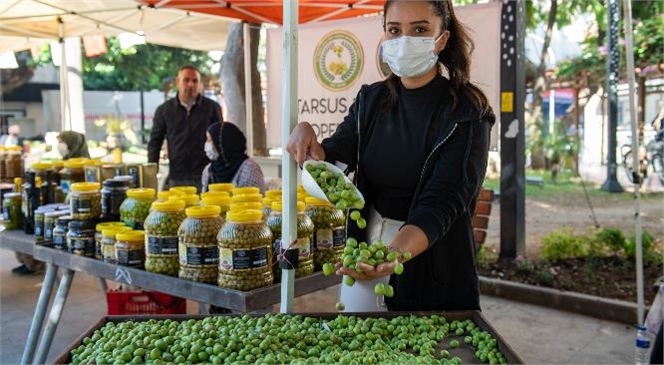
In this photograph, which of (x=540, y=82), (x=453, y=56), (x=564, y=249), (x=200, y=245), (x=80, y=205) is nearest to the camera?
(x=453, y=56)

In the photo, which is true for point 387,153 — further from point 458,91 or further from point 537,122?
point 537,122

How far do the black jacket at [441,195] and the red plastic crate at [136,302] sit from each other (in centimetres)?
176

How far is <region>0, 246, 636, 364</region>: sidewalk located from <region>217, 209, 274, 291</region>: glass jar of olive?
1.84 meters

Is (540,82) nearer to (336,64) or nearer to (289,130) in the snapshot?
(336,64)

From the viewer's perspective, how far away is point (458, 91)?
1921 millimetres

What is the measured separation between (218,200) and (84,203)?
2.91ft

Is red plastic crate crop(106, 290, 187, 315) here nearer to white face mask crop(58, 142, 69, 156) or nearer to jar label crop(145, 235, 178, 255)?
jar label crop(145, 235, 178, 255)

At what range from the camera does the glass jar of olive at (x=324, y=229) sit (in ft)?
8.74

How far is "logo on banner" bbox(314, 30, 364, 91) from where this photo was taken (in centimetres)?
510

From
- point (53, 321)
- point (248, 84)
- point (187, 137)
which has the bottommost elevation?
point (53, 321)

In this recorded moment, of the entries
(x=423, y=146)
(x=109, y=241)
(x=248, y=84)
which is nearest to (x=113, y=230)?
(x=109, y=241)

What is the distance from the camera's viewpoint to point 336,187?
1.77 metres

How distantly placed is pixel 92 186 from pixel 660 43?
9134 millimetres

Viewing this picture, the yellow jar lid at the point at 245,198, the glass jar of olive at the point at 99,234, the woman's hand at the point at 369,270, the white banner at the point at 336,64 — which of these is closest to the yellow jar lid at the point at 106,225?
the glass jar of olive at the point at 99,234
